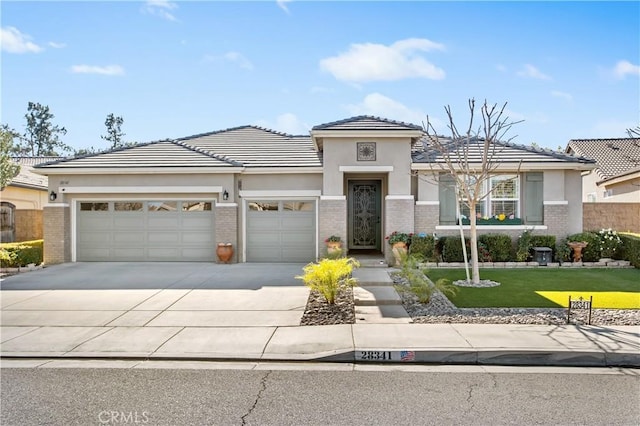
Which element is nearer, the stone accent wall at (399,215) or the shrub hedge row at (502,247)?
the shrub hedge row at (502,247)

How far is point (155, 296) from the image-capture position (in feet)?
35.4

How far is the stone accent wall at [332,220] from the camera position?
15.5 metres

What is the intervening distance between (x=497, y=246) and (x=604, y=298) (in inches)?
207

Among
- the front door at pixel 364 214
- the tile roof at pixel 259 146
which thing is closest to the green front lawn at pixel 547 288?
the front door at pixel 364 214

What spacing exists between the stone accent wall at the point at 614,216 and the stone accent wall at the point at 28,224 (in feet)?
75.1

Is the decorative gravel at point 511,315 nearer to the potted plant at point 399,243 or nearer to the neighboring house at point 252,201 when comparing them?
the potted plant at point 399,243

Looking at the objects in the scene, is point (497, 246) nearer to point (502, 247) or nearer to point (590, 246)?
point (502, 247)

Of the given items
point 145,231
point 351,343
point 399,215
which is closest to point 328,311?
point 351,343

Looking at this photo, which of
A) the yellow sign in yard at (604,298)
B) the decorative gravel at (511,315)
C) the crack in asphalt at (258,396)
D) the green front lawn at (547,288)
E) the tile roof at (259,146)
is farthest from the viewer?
the tile roof at (259,146)

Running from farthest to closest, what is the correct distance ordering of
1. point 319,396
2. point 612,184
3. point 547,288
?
point 612,184 → point 547,288 → point 319,396

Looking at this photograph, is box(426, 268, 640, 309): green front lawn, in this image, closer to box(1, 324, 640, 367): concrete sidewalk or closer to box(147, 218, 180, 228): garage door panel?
box(1, 324, 640, 367): concrete sidewalk

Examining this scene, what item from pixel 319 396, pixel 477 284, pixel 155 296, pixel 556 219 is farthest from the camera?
pixel 556 219

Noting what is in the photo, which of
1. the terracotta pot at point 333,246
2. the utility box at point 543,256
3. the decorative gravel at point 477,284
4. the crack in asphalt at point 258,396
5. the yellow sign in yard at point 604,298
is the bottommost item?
the crack in asphalt at point 258,396

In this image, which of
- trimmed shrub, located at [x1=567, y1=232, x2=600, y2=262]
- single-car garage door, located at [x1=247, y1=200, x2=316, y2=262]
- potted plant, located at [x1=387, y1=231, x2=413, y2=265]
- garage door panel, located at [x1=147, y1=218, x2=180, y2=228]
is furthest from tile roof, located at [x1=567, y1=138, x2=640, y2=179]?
garage door panel, located at [x1=147, y1=218, x2=180, y2=228]
